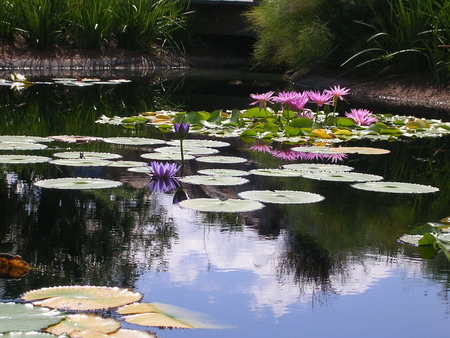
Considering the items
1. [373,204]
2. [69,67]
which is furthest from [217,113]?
[69,67]

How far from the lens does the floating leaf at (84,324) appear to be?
1095 millimetres

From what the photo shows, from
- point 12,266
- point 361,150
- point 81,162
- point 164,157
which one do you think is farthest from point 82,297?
point 361,150

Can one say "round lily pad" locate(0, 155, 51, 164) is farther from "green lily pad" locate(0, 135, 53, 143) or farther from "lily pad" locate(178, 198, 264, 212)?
"lily pad" locate(178, 198, 264, 212)

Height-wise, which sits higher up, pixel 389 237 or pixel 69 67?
pixel 69 67

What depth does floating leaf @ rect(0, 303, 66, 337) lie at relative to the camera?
1071 mm

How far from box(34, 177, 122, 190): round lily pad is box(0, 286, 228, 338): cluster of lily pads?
1.00 metres

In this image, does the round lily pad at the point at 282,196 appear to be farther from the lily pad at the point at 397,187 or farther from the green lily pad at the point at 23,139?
the green lily pad at the point at 23,139

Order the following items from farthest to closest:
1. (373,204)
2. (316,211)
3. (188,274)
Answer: (373,204)
(316,211)
(188,274)

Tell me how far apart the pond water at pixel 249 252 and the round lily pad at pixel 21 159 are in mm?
26

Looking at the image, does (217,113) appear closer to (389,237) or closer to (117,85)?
(389,237)

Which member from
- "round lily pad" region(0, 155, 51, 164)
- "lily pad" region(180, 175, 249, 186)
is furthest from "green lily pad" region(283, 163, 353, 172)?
"round lily pad" region(0, 155, 51, 164)

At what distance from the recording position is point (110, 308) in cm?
123

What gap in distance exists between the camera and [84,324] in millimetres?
1128

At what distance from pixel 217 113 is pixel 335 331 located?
3201mm
